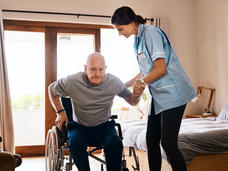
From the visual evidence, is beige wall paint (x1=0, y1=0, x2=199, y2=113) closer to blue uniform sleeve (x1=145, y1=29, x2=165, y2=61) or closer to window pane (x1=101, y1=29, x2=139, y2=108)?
window pane (x1=101, y1=29, x2=139, y2=108)

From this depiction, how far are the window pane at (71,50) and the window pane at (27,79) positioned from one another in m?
0.27

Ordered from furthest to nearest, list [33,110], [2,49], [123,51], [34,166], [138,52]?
1. [123,51]
2. [33,110]
3. [2,49]
4. [34,166]
5. [138,52]

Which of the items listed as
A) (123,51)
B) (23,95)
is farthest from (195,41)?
(23,95)

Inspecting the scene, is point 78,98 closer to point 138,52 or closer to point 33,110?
point 138,52

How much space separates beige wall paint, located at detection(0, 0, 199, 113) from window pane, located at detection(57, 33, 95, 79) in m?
0.27

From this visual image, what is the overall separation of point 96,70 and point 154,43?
0.55 metres

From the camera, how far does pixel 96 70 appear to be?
6.98 feet

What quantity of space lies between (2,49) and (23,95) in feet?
3.53

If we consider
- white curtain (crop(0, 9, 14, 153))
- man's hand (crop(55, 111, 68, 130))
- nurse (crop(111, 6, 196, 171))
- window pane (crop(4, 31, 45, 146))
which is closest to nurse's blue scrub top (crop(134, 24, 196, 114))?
nurse (crop(111, 6, 196, 171))

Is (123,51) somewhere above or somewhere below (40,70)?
above

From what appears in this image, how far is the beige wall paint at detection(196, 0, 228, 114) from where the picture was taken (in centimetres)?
425

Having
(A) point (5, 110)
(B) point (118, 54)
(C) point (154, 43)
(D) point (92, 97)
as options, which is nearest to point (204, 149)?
(D) point (92, 97)

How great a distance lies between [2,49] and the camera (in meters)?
3.97

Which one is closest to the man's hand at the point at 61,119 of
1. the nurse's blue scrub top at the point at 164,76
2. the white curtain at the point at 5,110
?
the nurse's blue scrub top at the point at 164,76
